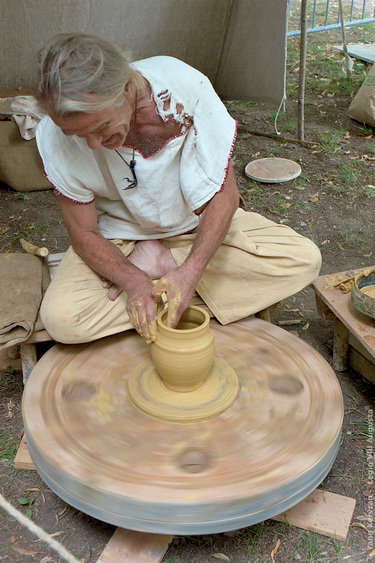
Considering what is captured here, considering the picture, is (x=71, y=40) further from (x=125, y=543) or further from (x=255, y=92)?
(x=255, y=92)

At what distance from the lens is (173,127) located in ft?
8.35

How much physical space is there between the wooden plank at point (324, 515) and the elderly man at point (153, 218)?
797 millimetres

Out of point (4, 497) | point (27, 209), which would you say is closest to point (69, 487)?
point (4, 497)

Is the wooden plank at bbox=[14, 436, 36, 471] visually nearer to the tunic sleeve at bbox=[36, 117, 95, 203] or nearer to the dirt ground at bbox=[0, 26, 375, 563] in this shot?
the dirt ground at bbox=[0, 26, 375, 563]

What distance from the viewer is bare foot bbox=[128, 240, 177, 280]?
2814 millimetres

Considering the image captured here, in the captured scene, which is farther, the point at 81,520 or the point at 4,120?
the point at 4,120

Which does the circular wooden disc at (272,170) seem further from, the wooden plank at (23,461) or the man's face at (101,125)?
the wooden plank at (23,461)

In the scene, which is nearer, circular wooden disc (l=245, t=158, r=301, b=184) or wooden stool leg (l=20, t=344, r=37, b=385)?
wooden stool leg (l=20, t=344, r=37, b=385)

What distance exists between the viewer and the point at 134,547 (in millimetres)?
2082

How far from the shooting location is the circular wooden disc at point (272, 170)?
4887 millimetres

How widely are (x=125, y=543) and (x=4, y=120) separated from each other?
3.38 meters

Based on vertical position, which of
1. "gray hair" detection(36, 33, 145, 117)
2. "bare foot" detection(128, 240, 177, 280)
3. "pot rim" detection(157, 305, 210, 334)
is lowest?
"bare foot" detection(128, 240, 177, 280)

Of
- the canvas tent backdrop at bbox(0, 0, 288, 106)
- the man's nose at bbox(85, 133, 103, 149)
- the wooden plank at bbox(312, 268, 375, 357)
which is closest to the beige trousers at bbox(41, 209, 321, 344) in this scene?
the wooden plank at bbox(312, 268, 375, 357)

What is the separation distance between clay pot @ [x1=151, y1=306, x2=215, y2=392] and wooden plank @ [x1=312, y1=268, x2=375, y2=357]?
2.31ft
